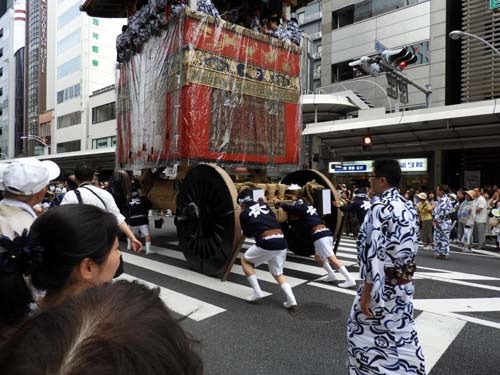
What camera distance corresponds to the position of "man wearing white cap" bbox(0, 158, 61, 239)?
6.70 ft

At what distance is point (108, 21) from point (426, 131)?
42.3 metres

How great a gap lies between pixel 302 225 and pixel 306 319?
336 centimetres

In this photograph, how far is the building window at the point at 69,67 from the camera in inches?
1781

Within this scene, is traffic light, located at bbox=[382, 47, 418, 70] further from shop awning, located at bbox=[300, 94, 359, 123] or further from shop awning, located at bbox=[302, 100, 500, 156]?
shop awning, located at bbox=[300, 94, 359, 123]

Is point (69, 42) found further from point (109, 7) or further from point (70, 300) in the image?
point (70, 300)

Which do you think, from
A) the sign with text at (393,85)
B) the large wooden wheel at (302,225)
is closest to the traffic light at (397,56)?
the sign with text at (393,85)

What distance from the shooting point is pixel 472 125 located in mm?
13984

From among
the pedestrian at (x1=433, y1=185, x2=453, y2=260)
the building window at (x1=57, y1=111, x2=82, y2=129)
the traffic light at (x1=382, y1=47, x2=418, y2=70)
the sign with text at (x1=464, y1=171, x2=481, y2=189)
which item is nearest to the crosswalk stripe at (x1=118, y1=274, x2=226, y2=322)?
the pedestrian at (x1=433, y1=185, x2=453, y2=260)

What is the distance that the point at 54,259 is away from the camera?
4.90ft

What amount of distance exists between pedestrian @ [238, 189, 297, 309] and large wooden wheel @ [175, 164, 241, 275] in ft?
1.65

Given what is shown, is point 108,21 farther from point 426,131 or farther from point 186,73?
point 186,73

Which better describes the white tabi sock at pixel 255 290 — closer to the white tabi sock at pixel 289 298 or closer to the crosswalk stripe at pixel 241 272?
the white tabi sock at pixel 289 298

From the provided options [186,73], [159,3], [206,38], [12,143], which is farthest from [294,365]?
[12,143]

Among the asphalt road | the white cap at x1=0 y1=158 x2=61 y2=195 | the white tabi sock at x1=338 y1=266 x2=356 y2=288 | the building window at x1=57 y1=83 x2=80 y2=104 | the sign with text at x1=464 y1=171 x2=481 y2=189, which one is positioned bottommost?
the asphalt road
